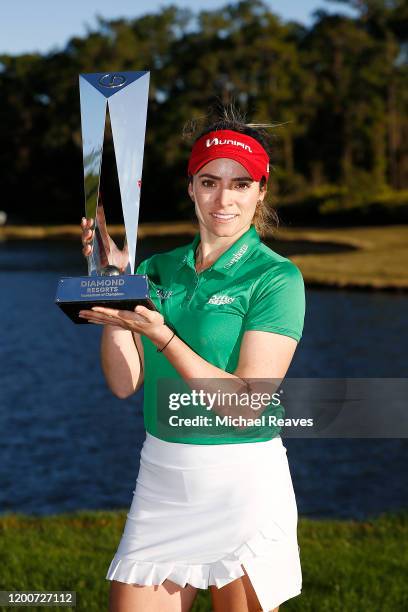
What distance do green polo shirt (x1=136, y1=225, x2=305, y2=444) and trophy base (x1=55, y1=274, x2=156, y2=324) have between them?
0.26 m

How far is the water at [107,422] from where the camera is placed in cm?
1295

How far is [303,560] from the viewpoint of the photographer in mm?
6750

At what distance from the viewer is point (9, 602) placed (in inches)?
211

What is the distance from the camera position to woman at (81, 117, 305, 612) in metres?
3.07

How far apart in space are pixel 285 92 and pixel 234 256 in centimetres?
7340

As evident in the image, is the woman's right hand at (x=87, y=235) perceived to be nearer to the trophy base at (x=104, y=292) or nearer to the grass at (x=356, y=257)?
the trophy base at (x=104, y=292)

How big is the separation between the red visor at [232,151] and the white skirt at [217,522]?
0.88 m

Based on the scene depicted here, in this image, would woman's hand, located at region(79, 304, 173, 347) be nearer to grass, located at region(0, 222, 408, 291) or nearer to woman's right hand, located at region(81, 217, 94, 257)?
woman's right hand, located at region(81, 217, 94, 257)

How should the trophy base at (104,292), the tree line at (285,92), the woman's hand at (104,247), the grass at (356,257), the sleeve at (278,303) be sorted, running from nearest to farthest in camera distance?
1. the trophy base at (104,292)
2. the sleeve at (278,303)
3. the woman's hand at (104,247)
4. the grass at (356,257)
5. the tree line at (285,92)

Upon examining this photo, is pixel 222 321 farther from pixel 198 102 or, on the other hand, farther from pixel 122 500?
pixel 198 102

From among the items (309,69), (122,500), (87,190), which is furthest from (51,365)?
(309,69)

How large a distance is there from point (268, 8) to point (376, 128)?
12797 mm

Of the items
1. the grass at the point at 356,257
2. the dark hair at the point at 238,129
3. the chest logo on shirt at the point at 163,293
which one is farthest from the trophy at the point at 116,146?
the grass at the point at 356,257

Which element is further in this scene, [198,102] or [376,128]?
[198,102]
